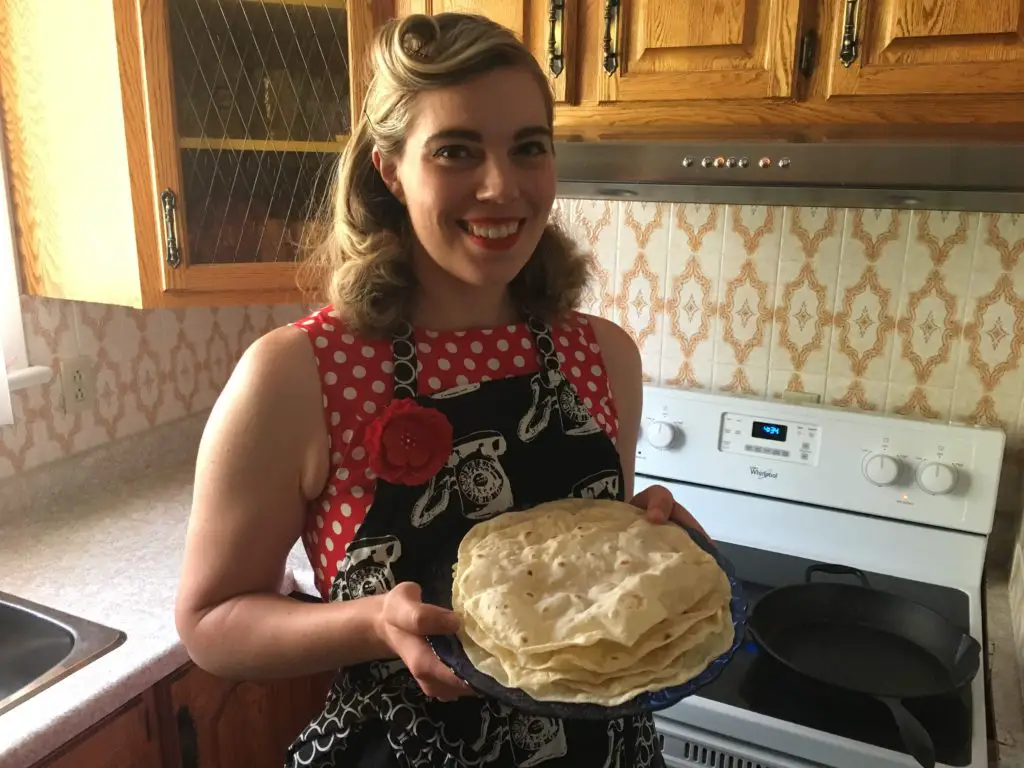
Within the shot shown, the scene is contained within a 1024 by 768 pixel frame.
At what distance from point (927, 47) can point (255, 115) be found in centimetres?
113

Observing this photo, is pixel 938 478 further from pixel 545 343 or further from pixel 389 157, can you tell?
pixel 389 157

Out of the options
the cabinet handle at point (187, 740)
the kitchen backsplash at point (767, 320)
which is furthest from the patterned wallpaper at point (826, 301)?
the cabinet handle at point (187, 740)

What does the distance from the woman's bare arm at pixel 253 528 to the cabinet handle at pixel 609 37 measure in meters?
0.72

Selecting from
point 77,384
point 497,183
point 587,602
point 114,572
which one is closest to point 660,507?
point 587,602

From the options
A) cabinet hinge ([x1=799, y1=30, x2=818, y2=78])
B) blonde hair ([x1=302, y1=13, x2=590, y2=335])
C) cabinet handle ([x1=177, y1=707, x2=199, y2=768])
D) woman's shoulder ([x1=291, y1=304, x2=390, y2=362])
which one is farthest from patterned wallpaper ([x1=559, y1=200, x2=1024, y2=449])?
cabinet handle ([x1=177, y1=707, x2=199, y2=768])

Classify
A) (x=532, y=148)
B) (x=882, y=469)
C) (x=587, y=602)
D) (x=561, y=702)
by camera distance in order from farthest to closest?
1. (x=882, y=469)
2. (x=532, y=148)
3. (x=587, y=602)
4. (x=561, y=702)

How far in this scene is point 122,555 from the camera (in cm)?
138

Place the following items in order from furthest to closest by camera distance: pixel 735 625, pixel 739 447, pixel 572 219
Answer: pixel 572 219
pixel 739 447
pixel 735 625

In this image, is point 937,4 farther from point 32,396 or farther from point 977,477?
point 32,396

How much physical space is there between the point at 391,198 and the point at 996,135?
0.79m

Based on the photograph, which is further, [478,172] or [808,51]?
[808,51]

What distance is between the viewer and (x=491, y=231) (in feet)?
2.81

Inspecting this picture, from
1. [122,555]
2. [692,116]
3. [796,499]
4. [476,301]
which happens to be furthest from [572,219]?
[122,555]

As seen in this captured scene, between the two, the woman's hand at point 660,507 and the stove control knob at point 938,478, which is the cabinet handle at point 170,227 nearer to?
the woman's hand at point 660,507
